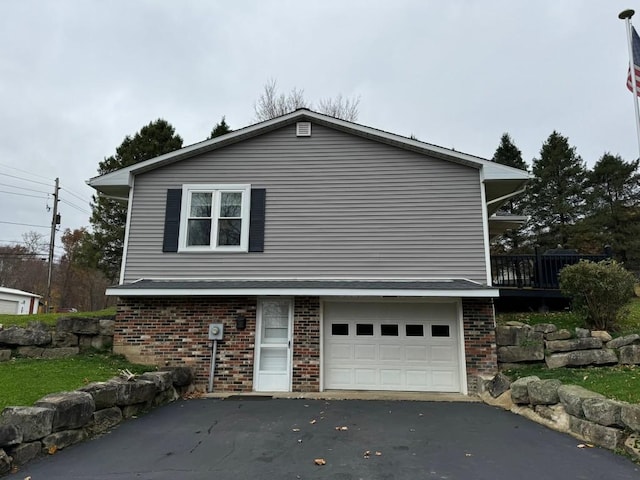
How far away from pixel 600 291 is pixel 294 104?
21.8m

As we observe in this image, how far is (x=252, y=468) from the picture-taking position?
4.27 m

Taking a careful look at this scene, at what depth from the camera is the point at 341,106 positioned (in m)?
26.7

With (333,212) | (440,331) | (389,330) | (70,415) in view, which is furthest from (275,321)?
(70,415)

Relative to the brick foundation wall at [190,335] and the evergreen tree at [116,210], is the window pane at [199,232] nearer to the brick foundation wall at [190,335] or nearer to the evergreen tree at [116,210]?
the brick foundation wall at [190,335]

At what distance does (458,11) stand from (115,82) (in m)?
13.6

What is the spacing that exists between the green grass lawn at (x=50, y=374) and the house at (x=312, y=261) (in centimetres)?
70

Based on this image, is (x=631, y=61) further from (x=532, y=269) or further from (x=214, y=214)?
(x=214, y=214)

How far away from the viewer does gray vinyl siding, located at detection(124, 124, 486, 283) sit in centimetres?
902

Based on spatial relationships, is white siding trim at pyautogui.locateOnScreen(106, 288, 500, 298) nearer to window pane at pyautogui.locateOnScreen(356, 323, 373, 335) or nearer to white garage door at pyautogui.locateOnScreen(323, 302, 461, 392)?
white garage door at pyautogui.locateOnScreen(323, 302, 461, 392)

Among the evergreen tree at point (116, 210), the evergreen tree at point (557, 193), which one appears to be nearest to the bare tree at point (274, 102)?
the evergreen tree at point (116, 210)

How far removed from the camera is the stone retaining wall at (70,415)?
4.32m

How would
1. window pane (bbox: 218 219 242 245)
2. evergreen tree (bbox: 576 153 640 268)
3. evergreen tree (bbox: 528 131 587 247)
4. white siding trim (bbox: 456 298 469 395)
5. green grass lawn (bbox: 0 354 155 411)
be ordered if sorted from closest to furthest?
green grass lawn (bbox: 0 354 155 411)
white siding trim (bbox: 456 298 469 395)
window pane (bbox: 218 219 242 245)
evergreen tree (bbox: 576 153 640 268)
evergreen tree (bbox: 528 131 587 247)

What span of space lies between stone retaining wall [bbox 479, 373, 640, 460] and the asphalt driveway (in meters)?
0.22

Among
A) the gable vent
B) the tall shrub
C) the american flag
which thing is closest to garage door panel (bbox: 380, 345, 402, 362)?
the tall shrub
